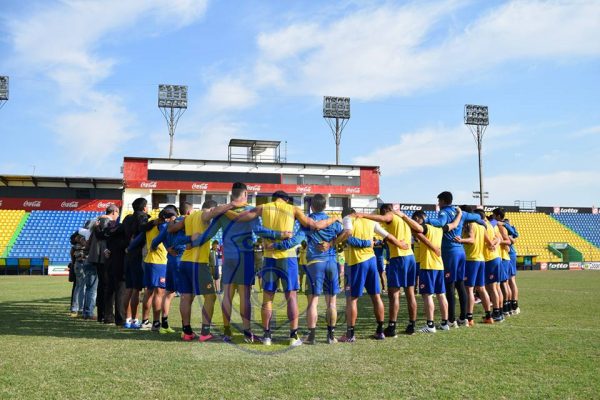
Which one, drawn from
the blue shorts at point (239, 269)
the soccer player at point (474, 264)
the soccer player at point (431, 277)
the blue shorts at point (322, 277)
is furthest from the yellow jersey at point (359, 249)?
the soccer player at point (474, 264)

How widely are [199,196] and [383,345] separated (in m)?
42.7

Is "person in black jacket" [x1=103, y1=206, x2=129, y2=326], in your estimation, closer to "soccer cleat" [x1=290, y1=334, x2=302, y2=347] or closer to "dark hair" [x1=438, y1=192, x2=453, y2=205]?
"soccer cleat" [x1=290, y1=334, x2=302, y2=347]

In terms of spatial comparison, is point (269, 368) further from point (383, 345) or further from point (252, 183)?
point (252, 183)

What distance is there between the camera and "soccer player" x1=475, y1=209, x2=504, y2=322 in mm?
10102

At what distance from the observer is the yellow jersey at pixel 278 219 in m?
7.33

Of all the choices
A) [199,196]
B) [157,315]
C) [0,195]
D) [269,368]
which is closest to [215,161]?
[199,196]

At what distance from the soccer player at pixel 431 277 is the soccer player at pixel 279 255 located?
7.58ft

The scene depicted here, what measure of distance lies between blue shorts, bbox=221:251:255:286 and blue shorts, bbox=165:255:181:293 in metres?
1.34

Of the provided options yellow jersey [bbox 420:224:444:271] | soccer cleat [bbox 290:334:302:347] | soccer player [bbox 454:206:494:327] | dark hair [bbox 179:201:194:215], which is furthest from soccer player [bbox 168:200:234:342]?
soccer player [bbox 454:206:494:327]

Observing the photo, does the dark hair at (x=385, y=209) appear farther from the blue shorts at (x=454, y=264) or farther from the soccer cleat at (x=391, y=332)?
the soccer cleat at (x=391, y=332)

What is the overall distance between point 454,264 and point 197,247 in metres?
4.66

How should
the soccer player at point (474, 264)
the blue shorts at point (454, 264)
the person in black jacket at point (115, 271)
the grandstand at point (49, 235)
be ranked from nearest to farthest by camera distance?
1. the blue shorts at point (454, 264)
2. the person in black jacket at point (115, 271)
3. the soccer player at point (474, 264)
4. the grandstand at point (49, 235)

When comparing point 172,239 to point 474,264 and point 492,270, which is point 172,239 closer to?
point 474,264

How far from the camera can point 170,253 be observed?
28.1ft
